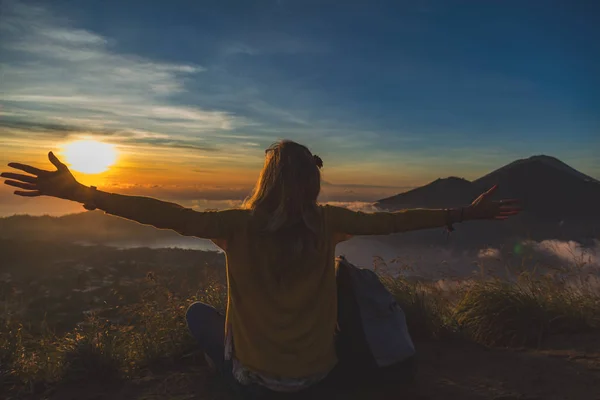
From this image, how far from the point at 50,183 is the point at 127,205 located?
0.52 m

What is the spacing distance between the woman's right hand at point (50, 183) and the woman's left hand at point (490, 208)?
2758 millimetres

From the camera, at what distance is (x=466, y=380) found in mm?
4328

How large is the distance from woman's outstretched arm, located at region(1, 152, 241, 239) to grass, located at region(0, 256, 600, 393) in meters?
2.44

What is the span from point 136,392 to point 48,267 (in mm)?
51508

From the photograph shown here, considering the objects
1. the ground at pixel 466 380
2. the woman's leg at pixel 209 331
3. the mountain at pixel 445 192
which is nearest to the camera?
the woman's leg at pixel 209 331

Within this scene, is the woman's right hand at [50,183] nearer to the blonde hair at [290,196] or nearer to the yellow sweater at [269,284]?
the yellow sweater at [269,284]

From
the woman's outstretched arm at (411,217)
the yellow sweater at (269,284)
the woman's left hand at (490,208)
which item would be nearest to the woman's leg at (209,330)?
the yellow sweater at (269,284)

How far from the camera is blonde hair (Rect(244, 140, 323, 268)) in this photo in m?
2.81

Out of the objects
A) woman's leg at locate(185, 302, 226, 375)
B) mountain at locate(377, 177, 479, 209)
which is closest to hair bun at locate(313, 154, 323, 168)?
woman's leg at locate(185, 302, 226, 375)

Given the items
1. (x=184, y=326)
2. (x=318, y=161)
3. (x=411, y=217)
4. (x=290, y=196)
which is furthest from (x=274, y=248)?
(x=184, y=326)

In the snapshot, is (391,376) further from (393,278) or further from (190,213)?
(393,278)

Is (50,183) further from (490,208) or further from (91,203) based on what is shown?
(490,208)

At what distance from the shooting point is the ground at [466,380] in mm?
3955

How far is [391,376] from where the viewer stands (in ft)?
12.8
